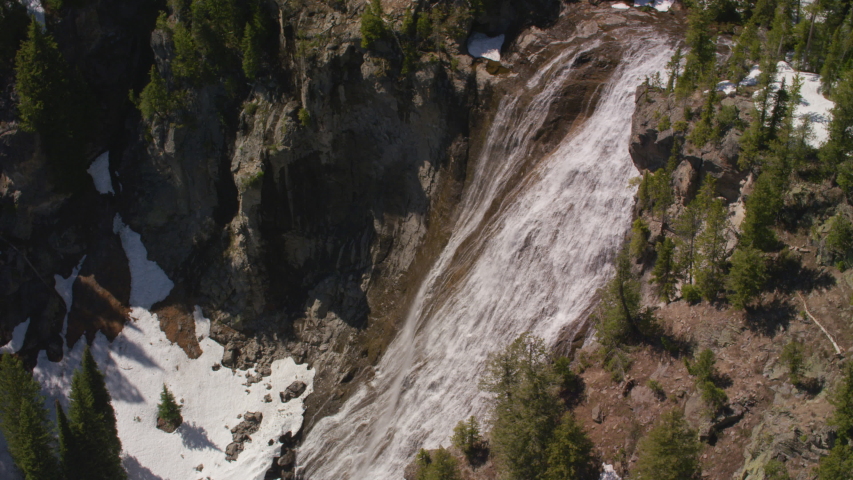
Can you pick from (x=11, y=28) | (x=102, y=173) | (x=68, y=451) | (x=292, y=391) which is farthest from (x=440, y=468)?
(x=11, y=28)

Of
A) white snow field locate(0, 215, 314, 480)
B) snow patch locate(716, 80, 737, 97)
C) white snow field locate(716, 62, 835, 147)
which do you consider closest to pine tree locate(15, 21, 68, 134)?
white snow field locate(0, 215, 314, 480)

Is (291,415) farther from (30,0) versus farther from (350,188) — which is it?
(30,0)

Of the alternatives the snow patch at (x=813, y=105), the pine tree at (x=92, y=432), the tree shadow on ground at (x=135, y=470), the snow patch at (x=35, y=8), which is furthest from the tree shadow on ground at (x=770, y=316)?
the snow patch at (x=35, y=8)

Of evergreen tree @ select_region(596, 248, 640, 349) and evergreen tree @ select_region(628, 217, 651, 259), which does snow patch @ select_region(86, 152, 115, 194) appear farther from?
evergreen tree @ select_region(628, 217, 651, 259)

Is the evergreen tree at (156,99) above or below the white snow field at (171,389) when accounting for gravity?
above

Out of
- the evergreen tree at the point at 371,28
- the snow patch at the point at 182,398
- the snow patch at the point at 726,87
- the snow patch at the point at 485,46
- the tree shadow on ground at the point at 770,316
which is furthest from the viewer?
the snow patch at the point at 485,46

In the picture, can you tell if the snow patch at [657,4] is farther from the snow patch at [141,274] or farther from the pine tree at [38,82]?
the pine tree at [38,82]

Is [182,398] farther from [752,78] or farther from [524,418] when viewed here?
[752,78]
